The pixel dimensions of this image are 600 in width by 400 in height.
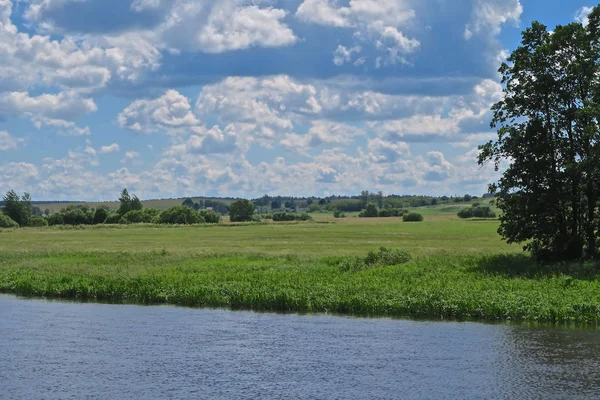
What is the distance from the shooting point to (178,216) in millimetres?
157000

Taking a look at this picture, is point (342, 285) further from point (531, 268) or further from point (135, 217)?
point (135, 217)

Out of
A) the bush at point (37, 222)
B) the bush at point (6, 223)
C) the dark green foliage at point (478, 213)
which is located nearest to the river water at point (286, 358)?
the bush at point (6, 223)

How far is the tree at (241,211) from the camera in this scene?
18175 cm

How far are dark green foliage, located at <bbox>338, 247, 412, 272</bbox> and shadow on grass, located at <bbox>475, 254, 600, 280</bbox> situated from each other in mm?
5553

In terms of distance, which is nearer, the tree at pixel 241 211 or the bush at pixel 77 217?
the bush at pixel 77 217

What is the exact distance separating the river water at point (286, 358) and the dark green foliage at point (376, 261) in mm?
13364

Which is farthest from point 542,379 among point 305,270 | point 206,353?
point 305,270

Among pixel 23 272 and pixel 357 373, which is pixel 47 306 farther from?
pixel 357 373

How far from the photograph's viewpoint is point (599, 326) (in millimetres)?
29281

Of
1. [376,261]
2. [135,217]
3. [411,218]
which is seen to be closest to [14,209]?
[135,217]

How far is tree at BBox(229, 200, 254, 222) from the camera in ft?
596

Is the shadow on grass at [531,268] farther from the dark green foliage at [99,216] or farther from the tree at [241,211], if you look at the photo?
the tree at [241,211]

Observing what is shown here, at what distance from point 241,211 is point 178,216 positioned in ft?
94.1

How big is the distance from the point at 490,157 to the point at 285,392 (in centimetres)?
2894
